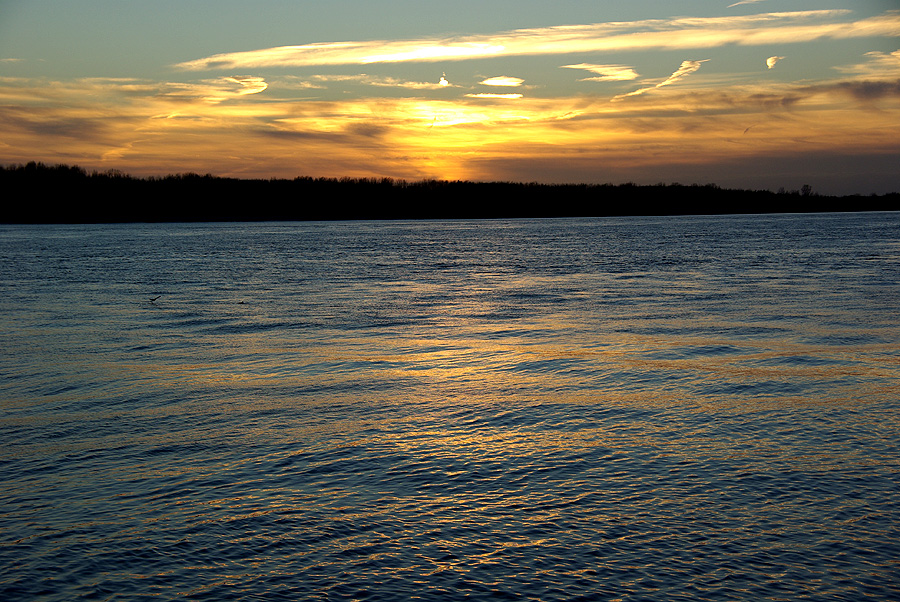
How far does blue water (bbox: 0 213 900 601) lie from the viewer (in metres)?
5.83

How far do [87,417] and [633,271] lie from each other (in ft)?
107

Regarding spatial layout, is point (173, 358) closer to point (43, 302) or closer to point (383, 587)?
point (383, 587)

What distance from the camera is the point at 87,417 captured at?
1046 cm

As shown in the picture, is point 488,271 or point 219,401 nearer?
point 219,401

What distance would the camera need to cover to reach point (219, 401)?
11.4m

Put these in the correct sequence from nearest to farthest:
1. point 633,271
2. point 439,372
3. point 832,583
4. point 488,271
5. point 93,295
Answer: point 832,583, point 439,372, point 93,295, point 633,271, point 488,271

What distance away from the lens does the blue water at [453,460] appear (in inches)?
230

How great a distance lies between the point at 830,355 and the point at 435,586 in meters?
11.6

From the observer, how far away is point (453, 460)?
27.7 feet

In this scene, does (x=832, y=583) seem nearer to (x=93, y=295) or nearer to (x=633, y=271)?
(x=93, y=295)

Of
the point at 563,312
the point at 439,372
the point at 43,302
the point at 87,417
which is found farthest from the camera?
the point at 43,302

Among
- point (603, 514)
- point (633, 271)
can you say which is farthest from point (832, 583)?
point (633, 271)

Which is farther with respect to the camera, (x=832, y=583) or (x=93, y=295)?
(x=93, y=295)

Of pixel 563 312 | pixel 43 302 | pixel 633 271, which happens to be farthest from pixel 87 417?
pixel 633 271
